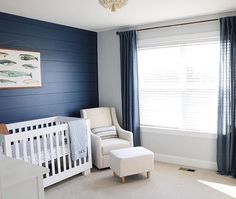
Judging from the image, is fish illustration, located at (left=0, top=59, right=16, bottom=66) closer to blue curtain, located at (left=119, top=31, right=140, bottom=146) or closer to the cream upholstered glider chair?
the cream upholstered glider chair

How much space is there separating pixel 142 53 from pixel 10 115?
93.0 inches

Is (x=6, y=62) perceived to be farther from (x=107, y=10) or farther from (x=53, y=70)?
(x=107, y=10)

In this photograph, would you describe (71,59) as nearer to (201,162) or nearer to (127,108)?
(127,108)

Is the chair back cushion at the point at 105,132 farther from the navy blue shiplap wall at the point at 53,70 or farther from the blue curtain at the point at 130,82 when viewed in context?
the navy blue shiplap wall at the point at 53,70

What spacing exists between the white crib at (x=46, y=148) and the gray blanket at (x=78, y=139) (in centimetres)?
6

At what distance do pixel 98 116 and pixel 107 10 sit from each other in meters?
1.86

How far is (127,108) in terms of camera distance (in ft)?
14.8

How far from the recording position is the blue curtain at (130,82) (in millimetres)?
4402

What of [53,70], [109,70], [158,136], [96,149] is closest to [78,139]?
[96,149]

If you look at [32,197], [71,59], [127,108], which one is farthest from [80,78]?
[32,197]

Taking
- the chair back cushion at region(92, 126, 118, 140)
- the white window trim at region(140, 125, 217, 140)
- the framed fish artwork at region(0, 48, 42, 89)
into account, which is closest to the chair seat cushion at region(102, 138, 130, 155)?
the chair back cushion at region(92, 126, 118, 140)

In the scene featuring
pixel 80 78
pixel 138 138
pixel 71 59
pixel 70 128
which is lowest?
pixel 138 138

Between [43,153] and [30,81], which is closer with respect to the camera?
[43,153]

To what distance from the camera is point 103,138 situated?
425cm
